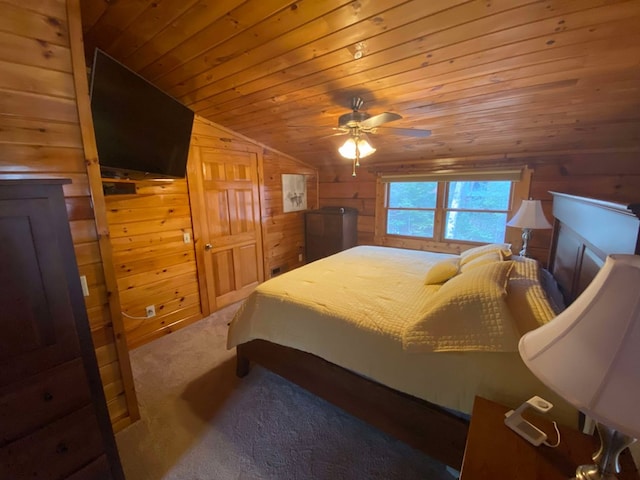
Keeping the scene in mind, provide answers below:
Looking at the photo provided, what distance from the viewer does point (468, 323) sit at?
4.21 feet

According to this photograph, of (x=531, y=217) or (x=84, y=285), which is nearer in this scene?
(x=84, y=285)

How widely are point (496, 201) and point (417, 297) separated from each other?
2.40 meters

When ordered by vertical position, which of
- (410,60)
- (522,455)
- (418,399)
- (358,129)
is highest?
(410,60)

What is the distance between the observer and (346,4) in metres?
1.38

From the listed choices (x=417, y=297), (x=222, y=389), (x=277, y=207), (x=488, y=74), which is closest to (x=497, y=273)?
(x=417, y=297)

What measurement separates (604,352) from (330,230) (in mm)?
3722

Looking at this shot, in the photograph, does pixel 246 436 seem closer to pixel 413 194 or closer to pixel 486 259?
pixel 486 259

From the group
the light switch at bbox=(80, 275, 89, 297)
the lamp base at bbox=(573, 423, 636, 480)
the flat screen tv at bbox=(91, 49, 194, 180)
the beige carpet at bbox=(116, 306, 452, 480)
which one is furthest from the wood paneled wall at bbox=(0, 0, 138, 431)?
the lamp base at bbox=(573, 423, 636, 480)

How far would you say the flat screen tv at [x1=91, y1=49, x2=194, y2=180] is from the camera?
5.42 feet

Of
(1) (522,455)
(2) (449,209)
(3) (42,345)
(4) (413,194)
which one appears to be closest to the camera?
(1) (522,455)

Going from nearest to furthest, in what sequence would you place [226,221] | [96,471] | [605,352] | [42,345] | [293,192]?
[605,352] → [42,345] → [96,471] → [226,221] → [293,192]

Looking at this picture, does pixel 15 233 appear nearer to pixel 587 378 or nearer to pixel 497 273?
pixel 587 378

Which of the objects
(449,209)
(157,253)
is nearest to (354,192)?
(449,209)

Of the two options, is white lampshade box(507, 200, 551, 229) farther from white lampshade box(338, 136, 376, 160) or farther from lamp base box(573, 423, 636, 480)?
lamp base box(573, 423, 636, 480)
